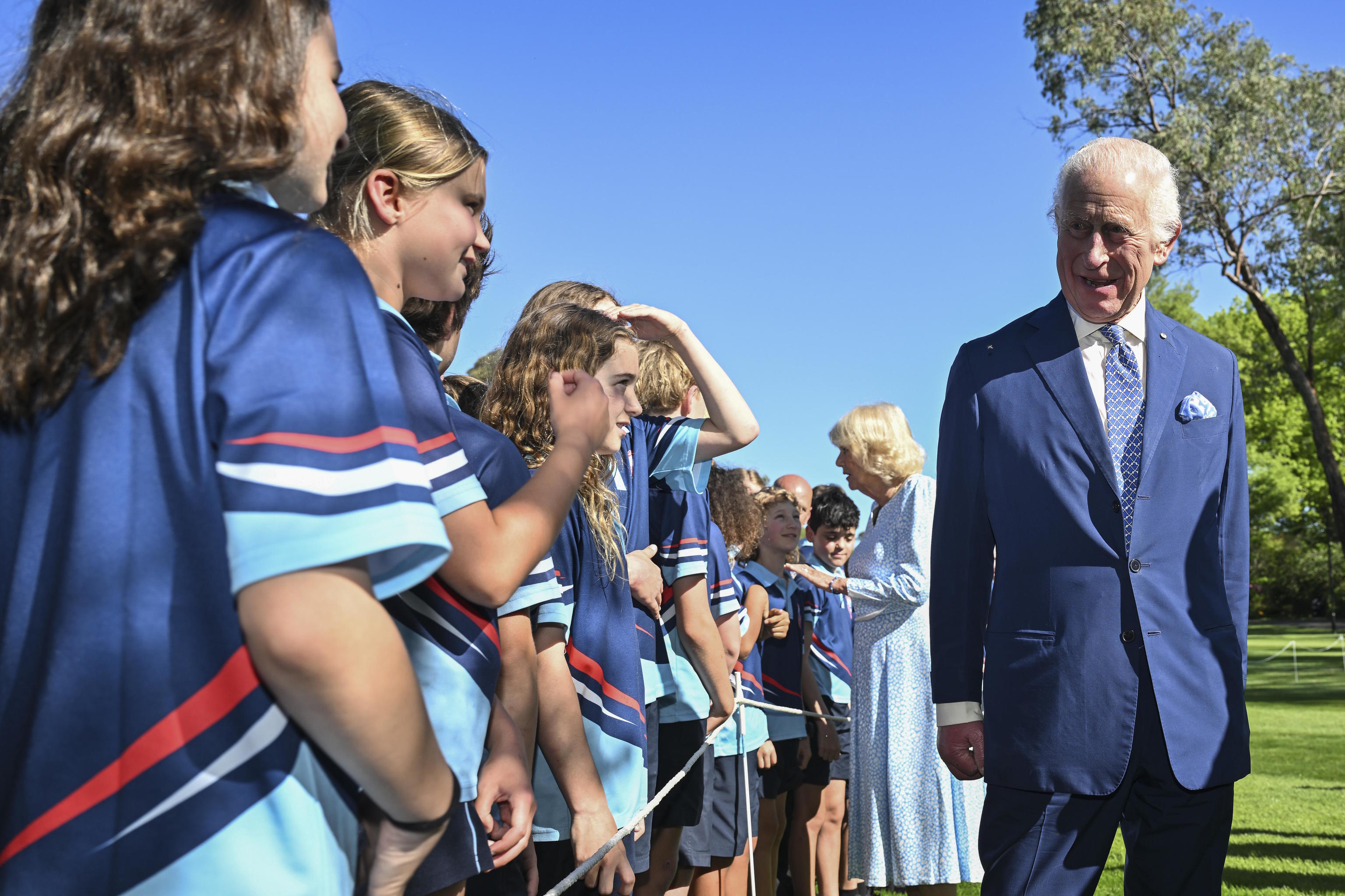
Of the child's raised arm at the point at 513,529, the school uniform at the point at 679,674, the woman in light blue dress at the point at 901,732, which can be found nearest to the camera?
the child's raised arm at the point at 513,529

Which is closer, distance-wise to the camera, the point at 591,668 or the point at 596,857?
the point at 596,857

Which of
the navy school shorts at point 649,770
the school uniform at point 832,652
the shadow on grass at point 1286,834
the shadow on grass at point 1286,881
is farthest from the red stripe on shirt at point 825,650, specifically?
the shadow on grass at point 1286,834

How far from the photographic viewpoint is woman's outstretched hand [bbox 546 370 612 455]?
187 cm

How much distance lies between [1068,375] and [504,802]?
1.93 meters

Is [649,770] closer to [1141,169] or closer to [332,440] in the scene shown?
[1141,169]

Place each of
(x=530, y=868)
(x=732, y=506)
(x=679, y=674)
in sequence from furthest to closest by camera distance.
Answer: (x=732, y=506) < (x=679, y=674) < (x=530, y=868)

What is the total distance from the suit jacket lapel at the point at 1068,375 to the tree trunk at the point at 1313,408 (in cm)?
2330

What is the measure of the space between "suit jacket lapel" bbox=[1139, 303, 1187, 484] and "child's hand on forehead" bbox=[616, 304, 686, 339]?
143 centimetres

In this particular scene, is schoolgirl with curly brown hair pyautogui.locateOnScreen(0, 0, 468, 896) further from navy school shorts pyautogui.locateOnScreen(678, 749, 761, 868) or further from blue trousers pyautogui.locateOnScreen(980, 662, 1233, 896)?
navy school shorts pyautogui.locateOnScreen(678, 749, 761, 868)

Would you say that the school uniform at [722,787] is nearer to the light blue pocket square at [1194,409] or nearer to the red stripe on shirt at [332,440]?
the light blue pocket square at [1194,409]

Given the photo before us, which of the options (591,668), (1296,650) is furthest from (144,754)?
(1296,650)

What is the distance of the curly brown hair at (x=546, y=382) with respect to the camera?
3.08m

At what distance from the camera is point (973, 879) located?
17.4 feet

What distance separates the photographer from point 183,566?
1169 mm
